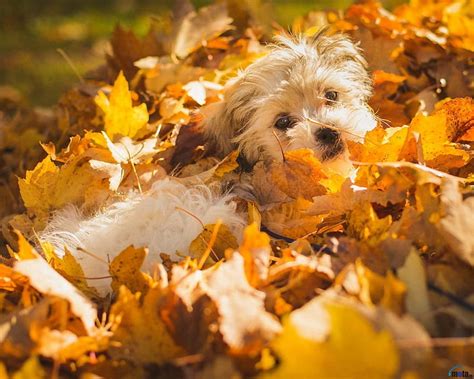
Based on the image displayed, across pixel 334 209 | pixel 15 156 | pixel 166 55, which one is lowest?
pixel 15 156

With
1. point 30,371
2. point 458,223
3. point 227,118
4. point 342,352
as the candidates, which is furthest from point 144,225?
point 342,352

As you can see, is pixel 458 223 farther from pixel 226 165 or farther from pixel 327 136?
pixel 226 165

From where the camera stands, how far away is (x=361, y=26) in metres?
3.92

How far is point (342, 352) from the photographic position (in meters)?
1.44

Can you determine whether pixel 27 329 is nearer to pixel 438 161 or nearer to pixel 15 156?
pixel 438 161

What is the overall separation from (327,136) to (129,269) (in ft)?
3.65

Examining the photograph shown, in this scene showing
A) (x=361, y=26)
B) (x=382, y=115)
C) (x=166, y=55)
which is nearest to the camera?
(x=382, y=115)

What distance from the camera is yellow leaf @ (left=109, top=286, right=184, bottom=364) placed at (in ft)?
5.95

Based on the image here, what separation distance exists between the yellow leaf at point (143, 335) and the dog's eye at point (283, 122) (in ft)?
4.63

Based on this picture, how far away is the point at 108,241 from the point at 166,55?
1.94m

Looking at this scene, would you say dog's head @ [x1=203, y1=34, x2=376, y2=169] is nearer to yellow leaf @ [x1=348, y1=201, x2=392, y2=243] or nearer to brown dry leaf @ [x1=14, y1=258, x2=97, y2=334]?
yellow leaf @ [x1=348, y1=201, x2=392, y2=243]

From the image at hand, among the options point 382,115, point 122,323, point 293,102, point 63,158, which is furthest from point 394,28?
point 122,323

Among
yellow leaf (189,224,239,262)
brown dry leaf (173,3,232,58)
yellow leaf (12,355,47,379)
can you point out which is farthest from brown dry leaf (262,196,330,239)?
brown dry leaf (173,3,232,58)

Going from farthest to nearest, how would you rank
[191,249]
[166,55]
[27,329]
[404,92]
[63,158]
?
[166,55]
[404,92]
[63,158]
[191,249]
[27,329]
